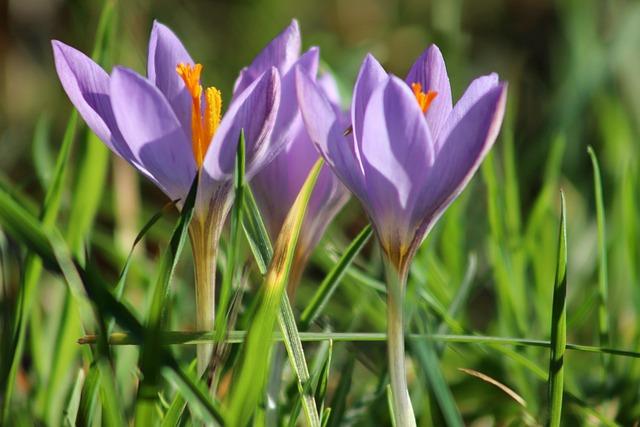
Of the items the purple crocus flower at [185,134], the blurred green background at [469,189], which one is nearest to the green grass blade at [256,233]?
the purple crocus flower at [185,134]

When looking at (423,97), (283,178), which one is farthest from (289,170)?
(423,97)

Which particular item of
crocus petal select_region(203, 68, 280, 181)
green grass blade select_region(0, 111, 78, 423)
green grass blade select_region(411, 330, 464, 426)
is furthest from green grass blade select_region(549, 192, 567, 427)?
green grass blade select_region(0, 111, 78, 423)

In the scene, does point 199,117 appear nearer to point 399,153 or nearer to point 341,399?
point 399,153

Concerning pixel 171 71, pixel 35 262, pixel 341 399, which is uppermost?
pixel 171 71

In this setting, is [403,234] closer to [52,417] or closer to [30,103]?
[52,417]

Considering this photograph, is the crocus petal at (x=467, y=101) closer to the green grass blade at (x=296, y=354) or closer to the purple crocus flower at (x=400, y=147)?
the purple crocus flower at (x=400, y=147)

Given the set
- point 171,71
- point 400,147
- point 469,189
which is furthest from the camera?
point 469,189

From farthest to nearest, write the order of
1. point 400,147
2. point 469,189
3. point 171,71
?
point 469,189 → point 171,71 → point 400,147
